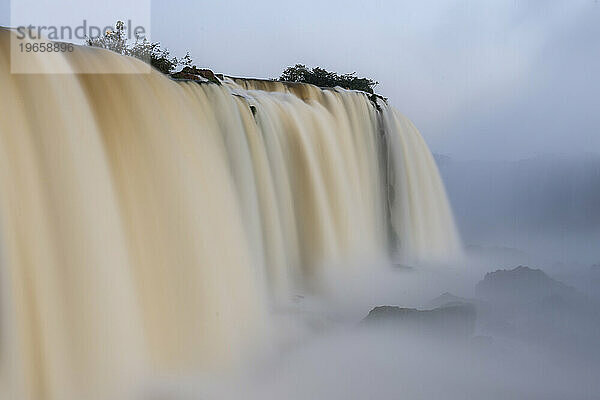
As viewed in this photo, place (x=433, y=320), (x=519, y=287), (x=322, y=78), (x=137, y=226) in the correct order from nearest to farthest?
1. (x=137, y=226)
2. (x=433, y=320)
3. (x=519, y=287)
4. (x=322, y=78)

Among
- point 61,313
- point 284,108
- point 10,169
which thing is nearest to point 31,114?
point 10,169

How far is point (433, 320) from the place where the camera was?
6.11m

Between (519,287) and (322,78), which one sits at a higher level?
(322,78)

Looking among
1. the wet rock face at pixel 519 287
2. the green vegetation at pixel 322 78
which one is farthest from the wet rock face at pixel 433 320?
the green vegetation at pixel 322 78

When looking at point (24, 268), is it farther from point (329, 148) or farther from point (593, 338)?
point (593, 338)

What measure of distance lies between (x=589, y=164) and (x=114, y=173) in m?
42.2

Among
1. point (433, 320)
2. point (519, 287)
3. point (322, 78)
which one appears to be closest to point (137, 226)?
point (433, 320)

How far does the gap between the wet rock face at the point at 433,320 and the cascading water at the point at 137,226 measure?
3.85 ft

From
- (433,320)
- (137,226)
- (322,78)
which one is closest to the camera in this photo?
(137,226)

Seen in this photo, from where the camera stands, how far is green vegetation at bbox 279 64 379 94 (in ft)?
62.0

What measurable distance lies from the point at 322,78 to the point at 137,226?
15.9 m

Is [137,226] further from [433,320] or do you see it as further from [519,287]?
[519,287]

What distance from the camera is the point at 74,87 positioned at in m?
3.92

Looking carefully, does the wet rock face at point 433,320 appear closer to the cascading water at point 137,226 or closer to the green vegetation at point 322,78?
the cascading water at point 137,226
